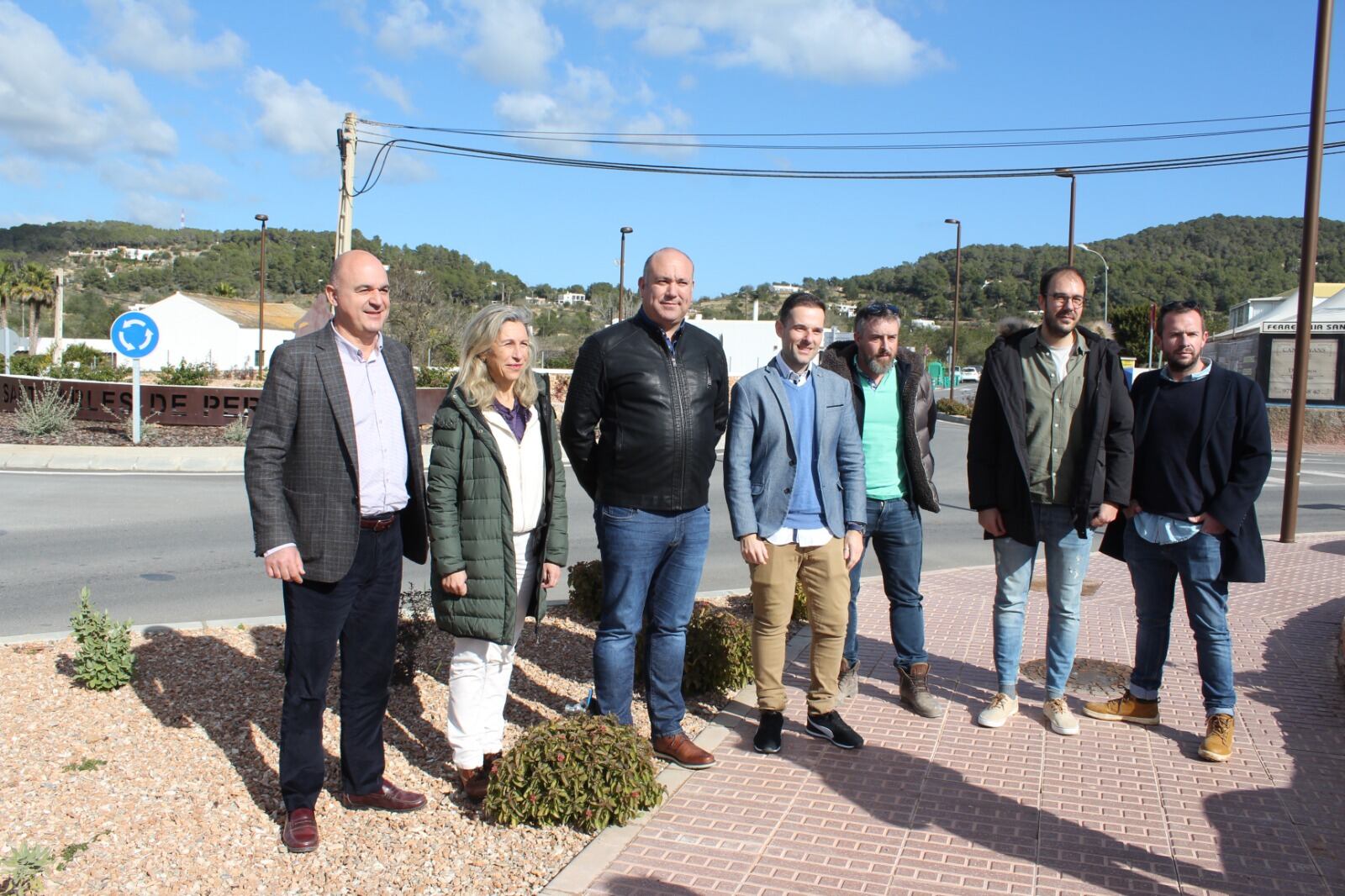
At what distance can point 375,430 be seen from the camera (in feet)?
11.9

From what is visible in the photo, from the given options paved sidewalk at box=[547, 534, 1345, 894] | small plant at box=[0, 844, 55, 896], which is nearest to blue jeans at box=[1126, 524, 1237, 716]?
paved sidewalk at box=[547, 534, 1345, 894]

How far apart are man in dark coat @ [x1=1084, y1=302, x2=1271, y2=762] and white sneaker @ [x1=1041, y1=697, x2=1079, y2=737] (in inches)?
21.1

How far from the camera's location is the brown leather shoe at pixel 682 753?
4281 mm

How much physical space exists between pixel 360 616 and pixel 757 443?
5.73ft

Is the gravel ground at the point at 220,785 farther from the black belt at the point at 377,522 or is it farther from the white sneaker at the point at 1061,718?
the white sneaker at the point at 1061,718

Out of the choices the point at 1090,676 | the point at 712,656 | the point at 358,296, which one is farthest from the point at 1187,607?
the point at 358,296

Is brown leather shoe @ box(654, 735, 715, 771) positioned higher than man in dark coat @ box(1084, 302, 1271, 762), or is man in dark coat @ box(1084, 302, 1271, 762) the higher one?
man in dark coat @ box(1084, 302, 1271, 762)

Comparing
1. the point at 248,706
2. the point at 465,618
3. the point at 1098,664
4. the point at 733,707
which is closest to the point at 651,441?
the point at 465,618

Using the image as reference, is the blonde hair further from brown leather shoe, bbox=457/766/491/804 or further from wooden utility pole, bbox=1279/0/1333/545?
wooden utility pole, bbox=1279/0/1333/545

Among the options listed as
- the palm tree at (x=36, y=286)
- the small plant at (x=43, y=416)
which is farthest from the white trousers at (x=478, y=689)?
the palm tree at (x=36, y=286)

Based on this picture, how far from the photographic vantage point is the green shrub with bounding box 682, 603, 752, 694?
17.1 feet

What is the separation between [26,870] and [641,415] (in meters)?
2.41

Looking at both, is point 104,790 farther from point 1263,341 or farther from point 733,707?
point 1263,341

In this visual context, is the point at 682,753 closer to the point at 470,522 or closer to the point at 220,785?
the point at 470,522
